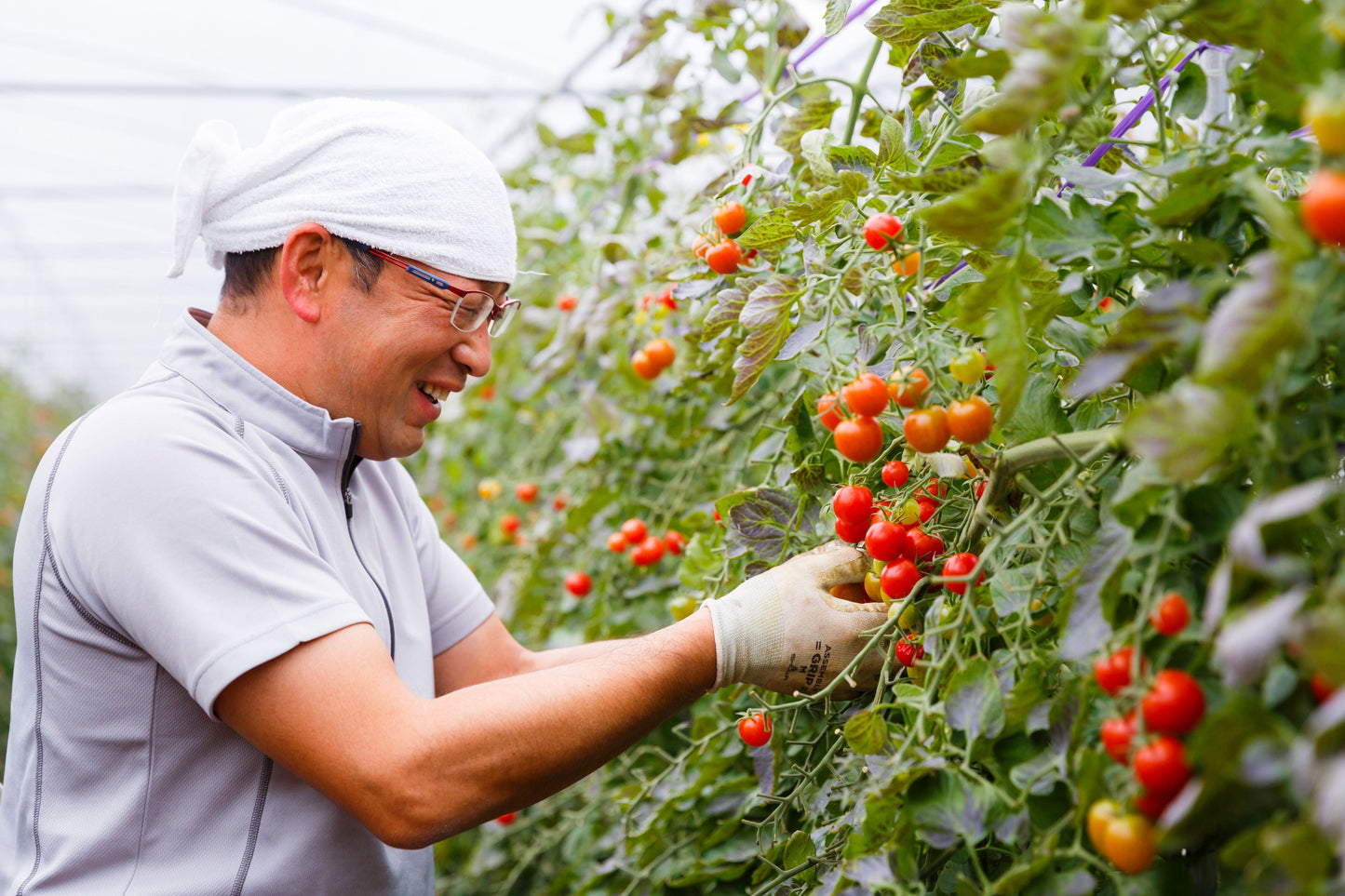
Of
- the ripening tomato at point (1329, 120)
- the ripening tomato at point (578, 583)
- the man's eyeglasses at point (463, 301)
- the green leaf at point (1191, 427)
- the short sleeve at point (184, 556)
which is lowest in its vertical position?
the ripening tomato at point (578, 583)

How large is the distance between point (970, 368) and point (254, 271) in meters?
0.87

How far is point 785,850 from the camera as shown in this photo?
0.90m

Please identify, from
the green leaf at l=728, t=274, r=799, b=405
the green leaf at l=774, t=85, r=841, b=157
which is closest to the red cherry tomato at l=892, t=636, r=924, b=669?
the green leaf at l=728, t=274, r=799, b=405

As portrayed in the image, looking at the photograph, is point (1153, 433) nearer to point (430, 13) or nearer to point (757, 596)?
point (757, 596)

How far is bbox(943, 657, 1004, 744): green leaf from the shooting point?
64 cm

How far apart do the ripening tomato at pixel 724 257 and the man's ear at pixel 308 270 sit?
44cm

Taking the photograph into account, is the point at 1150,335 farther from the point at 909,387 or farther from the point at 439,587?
the point at 439,587

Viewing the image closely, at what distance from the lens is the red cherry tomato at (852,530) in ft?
2.92

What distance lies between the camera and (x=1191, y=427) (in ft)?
1.45

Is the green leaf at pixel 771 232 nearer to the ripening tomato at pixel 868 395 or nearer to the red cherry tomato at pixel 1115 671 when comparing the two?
the ripening tomato at pixel 868 395

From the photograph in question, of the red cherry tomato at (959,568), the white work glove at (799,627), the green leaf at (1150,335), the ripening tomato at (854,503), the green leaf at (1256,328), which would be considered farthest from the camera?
the white work glove at (799,627)

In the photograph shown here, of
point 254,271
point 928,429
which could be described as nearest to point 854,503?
point 928,429

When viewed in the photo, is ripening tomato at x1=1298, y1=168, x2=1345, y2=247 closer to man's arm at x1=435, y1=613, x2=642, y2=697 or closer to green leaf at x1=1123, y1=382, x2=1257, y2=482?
green leaf at x1=1123, y1=382, x2=1257, y2=482

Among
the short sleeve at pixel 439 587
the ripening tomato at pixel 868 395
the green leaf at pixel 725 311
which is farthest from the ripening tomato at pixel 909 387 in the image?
the short sleeve at pixel 439 587
